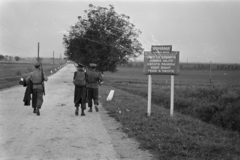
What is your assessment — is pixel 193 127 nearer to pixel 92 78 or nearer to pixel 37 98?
pixel 92 78

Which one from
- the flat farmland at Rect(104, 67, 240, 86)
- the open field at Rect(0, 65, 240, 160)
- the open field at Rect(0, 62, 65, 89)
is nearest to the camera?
the open field at Rect(0, 65, 240, 160)

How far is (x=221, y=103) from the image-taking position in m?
14.2

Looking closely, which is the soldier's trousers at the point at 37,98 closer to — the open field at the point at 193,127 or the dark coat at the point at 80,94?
the dark coat at the point at 80,94

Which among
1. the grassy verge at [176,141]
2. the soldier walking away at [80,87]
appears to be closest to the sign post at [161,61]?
the grassy verge at [176,141]

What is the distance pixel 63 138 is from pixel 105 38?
2070cm

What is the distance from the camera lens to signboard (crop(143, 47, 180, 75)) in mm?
9992

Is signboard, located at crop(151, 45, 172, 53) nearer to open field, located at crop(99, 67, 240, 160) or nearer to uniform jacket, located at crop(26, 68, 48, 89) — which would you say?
open field, located at crop(99, 67, 240, 160)

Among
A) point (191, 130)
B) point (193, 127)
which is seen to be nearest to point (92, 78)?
point (193, 127)

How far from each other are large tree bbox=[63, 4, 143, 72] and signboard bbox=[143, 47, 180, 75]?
16.7 m

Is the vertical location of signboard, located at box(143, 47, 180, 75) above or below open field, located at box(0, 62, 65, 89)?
above

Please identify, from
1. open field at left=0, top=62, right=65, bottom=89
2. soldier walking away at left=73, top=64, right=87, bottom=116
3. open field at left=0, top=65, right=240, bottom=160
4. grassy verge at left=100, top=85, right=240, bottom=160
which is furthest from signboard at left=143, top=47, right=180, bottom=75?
open field at left=0, top=62, right=65, bottom=89

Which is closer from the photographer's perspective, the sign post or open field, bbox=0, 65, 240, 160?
open field, bbox=0, 65, 240, 160

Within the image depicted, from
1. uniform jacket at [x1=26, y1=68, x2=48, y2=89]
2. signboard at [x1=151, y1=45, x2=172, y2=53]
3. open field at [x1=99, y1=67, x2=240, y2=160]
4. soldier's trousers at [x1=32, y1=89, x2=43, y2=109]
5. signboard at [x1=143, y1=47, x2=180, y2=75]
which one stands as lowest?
open field at [x1=99, y1=67, x2=240, y2=160]

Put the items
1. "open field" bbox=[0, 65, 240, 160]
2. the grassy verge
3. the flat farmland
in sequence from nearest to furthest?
the grassy verge
"open field" bbox=[0, 65, 240, 160]
the flat farmland
